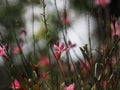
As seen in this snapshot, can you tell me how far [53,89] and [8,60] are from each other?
292 mm

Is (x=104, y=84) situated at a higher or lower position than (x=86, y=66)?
lower

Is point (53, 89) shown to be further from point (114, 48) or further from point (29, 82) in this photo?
point (114, 48)

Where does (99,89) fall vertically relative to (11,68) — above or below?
below

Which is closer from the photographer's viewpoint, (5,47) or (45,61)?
(5,47)

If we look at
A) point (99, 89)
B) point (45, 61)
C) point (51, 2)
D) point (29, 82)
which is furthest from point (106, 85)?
point (45, 61)

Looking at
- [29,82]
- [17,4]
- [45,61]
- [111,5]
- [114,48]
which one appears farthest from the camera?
[17,4]

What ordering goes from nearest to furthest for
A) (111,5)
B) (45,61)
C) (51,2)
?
(51,2) < (45,61) < (111,5)

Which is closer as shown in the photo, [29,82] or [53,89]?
[29,82]

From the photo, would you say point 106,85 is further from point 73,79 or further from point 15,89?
point 15,89

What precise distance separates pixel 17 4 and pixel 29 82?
28.2ft

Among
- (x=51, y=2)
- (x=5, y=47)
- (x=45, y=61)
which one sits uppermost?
(x=51, y=2)

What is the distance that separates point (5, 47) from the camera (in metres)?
2.33

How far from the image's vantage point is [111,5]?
28.2 feet

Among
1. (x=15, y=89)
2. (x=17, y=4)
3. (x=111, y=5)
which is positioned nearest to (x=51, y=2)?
(x=15, y=89)
